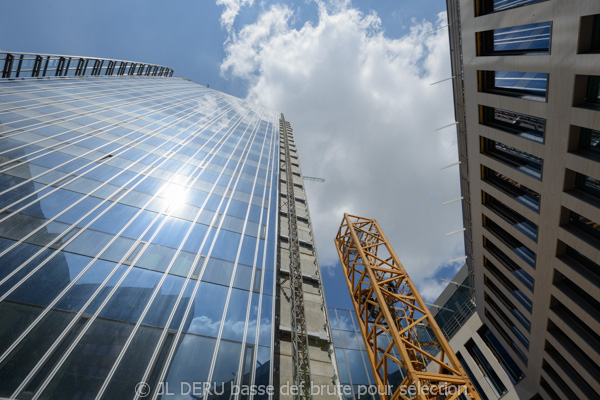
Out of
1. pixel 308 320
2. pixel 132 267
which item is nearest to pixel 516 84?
pixel 308 320

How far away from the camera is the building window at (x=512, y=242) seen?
18.1m

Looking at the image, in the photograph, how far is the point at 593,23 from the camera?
35.3ft

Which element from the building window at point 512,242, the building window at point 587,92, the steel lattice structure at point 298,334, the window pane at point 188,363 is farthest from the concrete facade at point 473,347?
the window pane at point 188,363

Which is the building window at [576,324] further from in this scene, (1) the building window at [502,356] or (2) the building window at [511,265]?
(1) the building window at [502,356]

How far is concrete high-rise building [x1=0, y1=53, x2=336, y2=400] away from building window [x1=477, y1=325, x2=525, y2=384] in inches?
839

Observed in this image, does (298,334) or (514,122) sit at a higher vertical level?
(514,122)

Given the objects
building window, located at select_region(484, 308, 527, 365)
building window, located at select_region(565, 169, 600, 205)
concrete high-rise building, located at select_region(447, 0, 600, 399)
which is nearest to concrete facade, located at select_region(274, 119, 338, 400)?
concrete high-rise building, located at select_region(447, 0, 600, 399)

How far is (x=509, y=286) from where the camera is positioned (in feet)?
71.8

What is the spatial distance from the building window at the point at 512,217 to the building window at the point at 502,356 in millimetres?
16050

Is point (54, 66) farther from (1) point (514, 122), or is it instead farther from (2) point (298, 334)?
(1) point (514, 122)

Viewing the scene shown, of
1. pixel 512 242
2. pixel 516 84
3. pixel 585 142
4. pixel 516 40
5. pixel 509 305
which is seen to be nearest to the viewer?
pixel 585 142

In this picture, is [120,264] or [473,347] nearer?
[120,264]

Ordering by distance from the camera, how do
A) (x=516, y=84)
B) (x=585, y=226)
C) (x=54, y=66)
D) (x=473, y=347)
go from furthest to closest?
(x=54, y=66)
(x=473, y=347)
(x=516, y=84)
(x=585, y=226)

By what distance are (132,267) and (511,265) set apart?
2594cm
